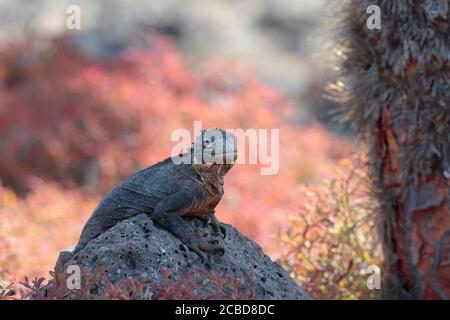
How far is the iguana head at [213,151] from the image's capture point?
150 inches

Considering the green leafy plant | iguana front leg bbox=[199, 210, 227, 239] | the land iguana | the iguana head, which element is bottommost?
the green leafy plant

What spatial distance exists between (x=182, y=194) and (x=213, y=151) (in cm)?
24

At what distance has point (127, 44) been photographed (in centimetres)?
1590

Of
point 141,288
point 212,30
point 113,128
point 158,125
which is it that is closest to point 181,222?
point 141,288

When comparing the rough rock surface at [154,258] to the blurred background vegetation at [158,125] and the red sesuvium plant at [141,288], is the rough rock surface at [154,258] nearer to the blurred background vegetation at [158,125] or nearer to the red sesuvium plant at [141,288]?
the red sesuvium plant at [141,288]

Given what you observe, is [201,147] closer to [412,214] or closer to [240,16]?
[412,214]

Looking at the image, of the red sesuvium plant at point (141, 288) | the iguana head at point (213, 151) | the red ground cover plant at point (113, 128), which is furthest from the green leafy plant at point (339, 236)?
the red ground cover plant at point (113, 128)

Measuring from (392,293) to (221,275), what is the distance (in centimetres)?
229

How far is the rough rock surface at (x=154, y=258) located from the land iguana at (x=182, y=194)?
2.0 inches

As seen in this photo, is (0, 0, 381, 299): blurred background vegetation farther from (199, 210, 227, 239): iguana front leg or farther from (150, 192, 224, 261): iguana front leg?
(150, 192, 224, 261): iguana front leg

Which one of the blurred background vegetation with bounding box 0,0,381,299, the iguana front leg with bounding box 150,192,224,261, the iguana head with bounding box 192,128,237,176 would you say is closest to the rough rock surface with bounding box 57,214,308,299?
the iguana front leg with bounding box 150,192,224,261

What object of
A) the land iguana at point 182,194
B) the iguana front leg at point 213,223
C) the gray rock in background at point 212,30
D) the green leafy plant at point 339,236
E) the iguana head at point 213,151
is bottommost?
the green leafy plant at point 339,236

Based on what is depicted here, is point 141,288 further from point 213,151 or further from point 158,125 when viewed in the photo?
point 158,125

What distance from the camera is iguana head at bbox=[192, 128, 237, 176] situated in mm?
3818
